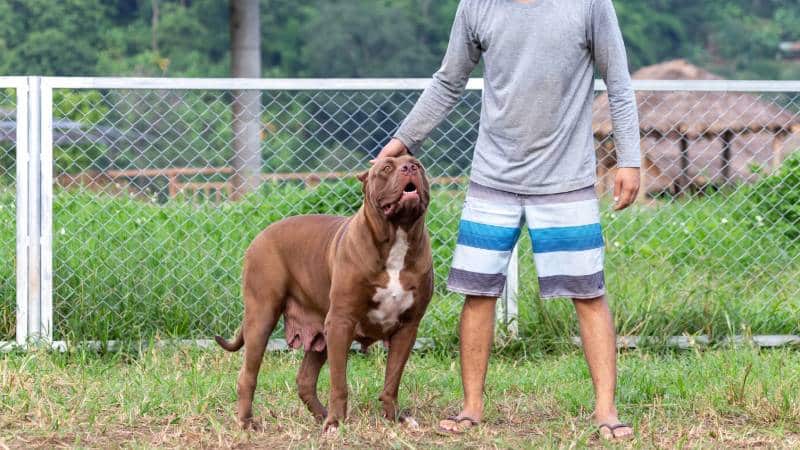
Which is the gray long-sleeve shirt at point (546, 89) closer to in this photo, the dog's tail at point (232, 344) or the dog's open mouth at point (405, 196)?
the dog's open mouth at point (405, 196)

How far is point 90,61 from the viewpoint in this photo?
34.6m

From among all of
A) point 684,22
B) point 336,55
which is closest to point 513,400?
point 336,55

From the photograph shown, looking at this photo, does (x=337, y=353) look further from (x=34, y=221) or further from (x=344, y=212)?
(x=344, y=212)

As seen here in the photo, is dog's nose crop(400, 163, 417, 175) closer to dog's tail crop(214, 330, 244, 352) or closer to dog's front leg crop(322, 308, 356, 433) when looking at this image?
dog's front leg crop(322, 308, 356, 433)

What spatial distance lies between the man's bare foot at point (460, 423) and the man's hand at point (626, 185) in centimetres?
107

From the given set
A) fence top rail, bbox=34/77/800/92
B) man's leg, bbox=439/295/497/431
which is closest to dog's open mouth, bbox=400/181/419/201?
man's leg, bbox=439/295/497/431

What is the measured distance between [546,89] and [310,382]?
1613 millimetres

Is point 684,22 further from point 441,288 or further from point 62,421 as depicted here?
point 62,421

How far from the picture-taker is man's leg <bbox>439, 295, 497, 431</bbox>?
479 centimetres

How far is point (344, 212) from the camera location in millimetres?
7445

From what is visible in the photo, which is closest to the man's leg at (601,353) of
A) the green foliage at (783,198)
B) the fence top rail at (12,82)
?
the green foliage at (783,198)

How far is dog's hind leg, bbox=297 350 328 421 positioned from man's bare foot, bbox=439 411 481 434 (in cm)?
55

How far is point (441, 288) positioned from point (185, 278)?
159cm

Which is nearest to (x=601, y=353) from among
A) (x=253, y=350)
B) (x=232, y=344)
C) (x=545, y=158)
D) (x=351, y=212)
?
(x=545, y=158)
